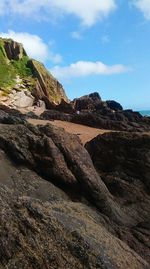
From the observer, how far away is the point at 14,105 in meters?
62.1

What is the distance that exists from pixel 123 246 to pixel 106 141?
375 inches

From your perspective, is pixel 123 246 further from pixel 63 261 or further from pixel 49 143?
pixel 49 143

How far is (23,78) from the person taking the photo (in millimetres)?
76625

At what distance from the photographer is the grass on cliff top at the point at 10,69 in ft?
241

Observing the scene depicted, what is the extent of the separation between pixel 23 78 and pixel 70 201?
A: 218ft

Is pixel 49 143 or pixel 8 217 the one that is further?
pixel 49 143

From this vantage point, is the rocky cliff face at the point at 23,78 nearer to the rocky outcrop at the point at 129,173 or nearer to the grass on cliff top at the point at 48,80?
the grass on cliff top at the point at 48,80

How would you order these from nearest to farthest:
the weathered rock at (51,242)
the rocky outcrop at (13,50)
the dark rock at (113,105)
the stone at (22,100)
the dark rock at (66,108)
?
the weathered rock at (51,242) < the dark rock at (66,108) < the stone at (22,100) < the dark rock at (113,105) < the rocky outcrop at (13,50)

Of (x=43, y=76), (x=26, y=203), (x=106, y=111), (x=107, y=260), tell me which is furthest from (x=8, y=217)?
(x=43, y=76)

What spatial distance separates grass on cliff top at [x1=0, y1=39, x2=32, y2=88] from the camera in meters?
73.4

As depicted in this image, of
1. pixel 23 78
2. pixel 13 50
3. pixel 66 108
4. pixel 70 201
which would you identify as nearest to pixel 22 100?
pixel 66 108

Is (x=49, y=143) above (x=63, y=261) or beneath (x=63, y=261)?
above

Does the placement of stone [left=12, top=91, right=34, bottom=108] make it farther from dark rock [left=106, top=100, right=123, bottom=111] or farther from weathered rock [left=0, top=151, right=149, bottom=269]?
weathered rock [left=0, top=151, right=149, bottom=269]

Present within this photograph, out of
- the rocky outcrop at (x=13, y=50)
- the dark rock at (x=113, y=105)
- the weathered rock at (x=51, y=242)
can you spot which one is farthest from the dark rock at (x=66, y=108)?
the weathered rock at (x=51, y=242)
